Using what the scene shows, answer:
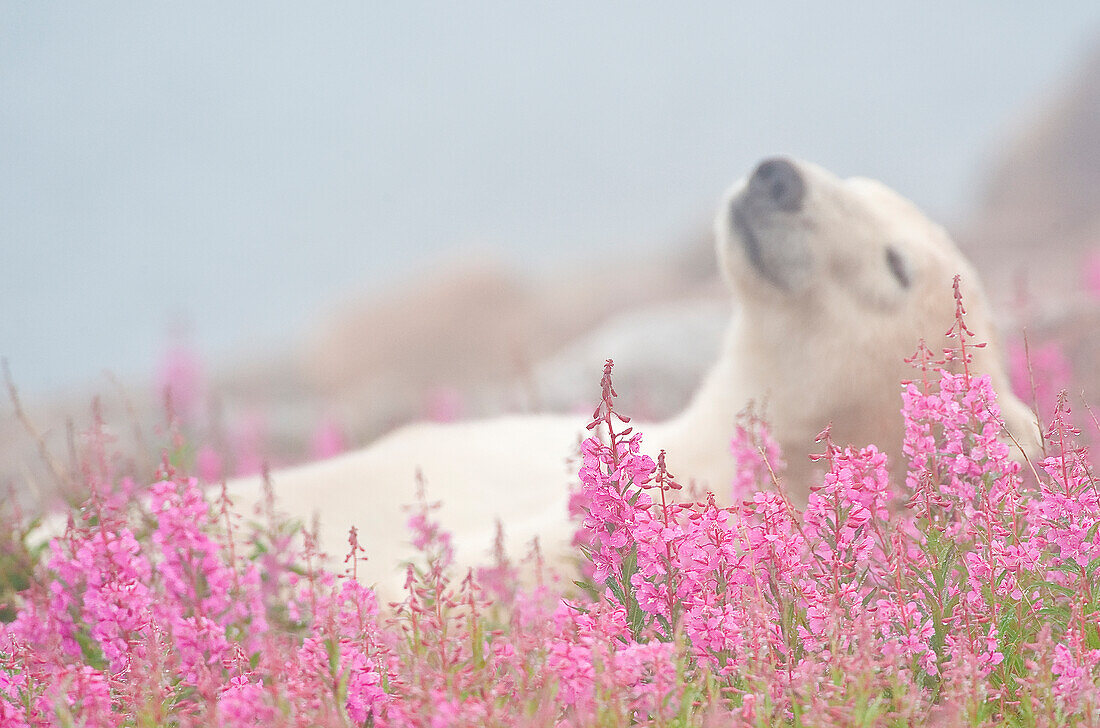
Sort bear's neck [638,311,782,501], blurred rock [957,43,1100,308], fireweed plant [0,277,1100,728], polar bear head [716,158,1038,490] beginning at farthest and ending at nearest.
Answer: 1. blurred rock [957,43,1100,308]
2. bear's neck [638,311,782,501]
3. polar bear head [716,158,1038,490]
4. fireweed plant [0,277,1100,728]

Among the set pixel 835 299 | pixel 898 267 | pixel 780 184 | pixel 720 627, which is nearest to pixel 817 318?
pixel 835 299

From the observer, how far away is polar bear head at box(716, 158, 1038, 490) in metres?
3.52

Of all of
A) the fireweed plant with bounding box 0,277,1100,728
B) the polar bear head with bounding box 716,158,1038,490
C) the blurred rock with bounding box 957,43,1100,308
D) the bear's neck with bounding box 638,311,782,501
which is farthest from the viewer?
the blurred rock with bounding box 957,43,1100,308

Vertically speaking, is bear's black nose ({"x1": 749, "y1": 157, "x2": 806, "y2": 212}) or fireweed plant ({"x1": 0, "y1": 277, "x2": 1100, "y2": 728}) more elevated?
bear's black nose ({"x1": 749, "y1": 157, "x2": 806, "y2": 212})

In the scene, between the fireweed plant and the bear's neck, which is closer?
the fireweed plant

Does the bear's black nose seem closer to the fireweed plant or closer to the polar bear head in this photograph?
the polar bear head

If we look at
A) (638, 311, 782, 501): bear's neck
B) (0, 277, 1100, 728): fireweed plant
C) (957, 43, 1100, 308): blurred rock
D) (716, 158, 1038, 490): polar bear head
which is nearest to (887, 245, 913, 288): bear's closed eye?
(716, 158, 1038, 490): polar bear head

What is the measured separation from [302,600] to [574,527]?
1.34 metres

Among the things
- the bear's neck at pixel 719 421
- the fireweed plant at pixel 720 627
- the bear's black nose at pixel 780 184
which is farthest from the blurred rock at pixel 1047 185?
the fireweed plant at pixel 720 627

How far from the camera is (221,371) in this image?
15.4 m

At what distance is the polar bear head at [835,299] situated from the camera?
3.52 meters

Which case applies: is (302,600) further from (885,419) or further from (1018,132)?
(1018,132)

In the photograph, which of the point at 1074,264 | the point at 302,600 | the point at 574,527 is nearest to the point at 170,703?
the point at 302,600

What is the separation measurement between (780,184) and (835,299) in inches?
15.4
